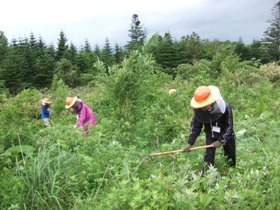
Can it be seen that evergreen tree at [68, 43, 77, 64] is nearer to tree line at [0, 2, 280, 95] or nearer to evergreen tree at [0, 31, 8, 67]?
tree line at [0, 2, 280, 95]

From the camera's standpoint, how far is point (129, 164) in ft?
15.4

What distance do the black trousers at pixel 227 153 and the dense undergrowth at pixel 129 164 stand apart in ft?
0.45

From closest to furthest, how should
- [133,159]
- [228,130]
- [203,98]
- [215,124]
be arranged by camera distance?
1. [203,98]
2. [228,130]
3. [215,124]
4. [133,159]

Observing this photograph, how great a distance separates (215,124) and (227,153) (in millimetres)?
521

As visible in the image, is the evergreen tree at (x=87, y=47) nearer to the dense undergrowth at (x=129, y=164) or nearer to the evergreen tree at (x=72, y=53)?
the evergreen tree at (x=72, y=53)

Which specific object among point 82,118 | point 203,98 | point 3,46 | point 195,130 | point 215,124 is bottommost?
point 3,46

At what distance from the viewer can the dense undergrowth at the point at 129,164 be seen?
150 inches

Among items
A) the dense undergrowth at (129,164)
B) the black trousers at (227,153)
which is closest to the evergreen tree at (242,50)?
the dense undergrowth at (129,164)

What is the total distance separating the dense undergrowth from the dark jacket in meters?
0.43

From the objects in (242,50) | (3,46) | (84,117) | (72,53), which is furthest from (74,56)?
(84,117)

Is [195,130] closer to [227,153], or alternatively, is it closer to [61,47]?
[227,153]

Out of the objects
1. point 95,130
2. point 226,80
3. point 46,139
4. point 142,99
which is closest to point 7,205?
point 46,139

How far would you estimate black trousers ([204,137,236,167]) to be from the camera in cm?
506

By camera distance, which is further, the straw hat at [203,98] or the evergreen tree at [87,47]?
the evergreen tree at [87,47]
